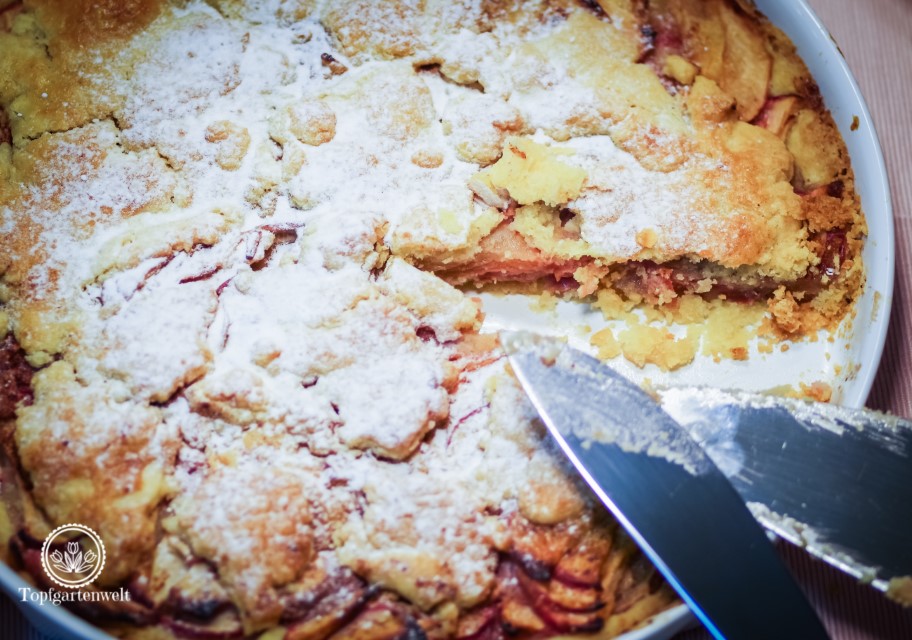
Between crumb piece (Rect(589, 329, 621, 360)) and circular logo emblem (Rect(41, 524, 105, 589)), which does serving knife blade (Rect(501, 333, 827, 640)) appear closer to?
crumb piece (Rect(589, 329, 621, 360))

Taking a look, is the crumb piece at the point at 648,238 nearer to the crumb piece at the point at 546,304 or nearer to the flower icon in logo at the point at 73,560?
the crumb piece at the point at 546,304

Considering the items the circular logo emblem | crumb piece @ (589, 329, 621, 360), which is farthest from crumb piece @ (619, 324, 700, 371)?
the circular logo emblem

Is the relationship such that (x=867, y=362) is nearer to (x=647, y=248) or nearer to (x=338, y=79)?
(x=647, y=248)

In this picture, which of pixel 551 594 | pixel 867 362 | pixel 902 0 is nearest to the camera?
pixel 551 594

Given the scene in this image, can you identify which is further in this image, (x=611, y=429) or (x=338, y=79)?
(x=338, y=79)

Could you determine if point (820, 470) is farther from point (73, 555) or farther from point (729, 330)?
point (73, 555)

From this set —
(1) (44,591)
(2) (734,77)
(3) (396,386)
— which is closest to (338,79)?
(3) (396,386)

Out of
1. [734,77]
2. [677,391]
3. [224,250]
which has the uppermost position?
[734,77]
